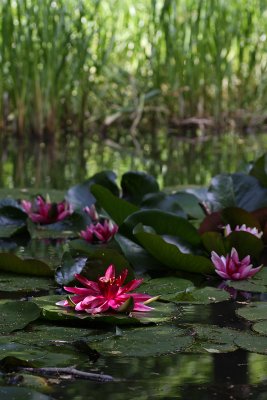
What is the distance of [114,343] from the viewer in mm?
1904

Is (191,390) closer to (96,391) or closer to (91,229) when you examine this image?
(96,391)

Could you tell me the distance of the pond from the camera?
1.67 metres

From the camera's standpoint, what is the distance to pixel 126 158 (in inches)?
267

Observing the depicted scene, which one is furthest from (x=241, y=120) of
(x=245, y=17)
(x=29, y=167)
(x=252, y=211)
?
(x=252, y=211)

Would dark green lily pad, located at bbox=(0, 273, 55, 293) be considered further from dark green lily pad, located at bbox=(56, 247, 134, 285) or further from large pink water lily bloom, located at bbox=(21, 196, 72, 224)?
large pink water lily bloom, located at bbox=(21, 196, 72, 224)

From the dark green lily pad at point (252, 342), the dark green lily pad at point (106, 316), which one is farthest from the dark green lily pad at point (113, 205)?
the dark green lily pad at point (252, 342)

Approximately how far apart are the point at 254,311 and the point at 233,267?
1.21ft

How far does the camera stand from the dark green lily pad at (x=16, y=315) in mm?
1987

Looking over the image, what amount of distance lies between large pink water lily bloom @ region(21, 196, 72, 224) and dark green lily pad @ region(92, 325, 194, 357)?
4.85ft

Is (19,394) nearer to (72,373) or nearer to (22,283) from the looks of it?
(72,373)

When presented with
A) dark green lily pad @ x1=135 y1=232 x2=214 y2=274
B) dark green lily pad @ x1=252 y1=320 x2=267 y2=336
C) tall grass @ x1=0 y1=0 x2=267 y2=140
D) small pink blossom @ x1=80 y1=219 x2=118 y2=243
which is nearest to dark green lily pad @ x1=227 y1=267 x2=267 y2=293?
dark green lily pad @ x1=135 y1=232 x2=214 y2=274

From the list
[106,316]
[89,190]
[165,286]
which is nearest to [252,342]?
[106,316]

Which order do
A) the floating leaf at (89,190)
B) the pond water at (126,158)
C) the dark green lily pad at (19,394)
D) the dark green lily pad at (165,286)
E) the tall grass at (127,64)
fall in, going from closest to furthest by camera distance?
the dark green lily pad at (19,394) → the dark green lily pad at (165,286) → the floating leaf at (89,190) → the pond water at (126,158) → the tall grass at (127,64)

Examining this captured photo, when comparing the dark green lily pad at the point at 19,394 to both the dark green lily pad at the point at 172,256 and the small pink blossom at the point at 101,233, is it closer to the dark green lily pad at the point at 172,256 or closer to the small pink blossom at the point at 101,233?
the dark green lily pad at the point at 172,256
